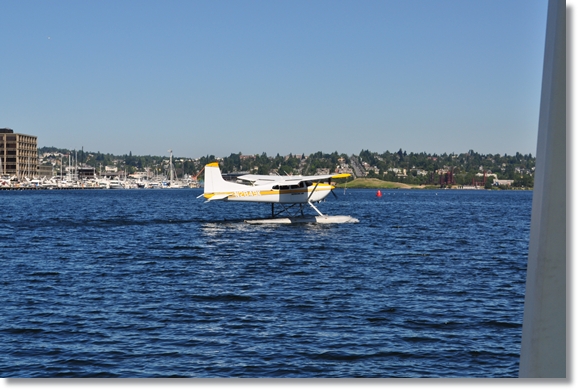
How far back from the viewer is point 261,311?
16188 millimetres

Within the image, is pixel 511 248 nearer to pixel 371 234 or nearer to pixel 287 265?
pixel 371 234

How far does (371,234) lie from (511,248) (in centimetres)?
954

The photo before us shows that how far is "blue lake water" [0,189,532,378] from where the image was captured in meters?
11.6

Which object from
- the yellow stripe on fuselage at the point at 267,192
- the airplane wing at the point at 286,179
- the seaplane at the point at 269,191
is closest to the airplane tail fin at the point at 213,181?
the seaplane at the point at 269,191

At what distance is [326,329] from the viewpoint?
46.3 ft

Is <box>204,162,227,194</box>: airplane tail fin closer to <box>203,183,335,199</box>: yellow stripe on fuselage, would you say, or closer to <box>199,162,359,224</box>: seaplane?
<box>199,162,359,224</box>: seaplane

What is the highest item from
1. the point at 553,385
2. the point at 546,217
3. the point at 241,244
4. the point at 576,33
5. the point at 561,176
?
the point at 576,33

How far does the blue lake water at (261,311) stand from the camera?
11602 millimetres

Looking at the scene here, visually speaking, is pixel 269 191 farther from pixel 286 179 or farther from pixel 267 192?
pixel 286 179

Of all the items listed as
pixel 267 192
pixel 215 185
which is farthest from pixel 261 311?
pixel 215 185

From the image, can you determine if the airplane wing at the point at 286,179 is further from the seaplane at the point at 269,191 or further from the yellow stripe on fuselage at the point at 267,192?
Answer: the yellow stripe on fuselage at the point at 267,192

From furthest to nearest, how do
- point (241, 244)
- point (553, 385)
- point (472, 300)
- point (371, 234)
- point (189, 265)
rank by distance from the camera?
point (371, 234)
point (241, 244)
point (189, 265)
point (472, 300)
point (553, 385)

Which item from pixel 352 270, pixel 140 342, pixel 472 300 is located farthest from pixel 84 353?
pixel 352 270

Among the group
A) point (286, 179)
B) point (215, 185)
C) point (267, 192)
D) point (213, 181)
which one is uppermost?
point (286, 179)
